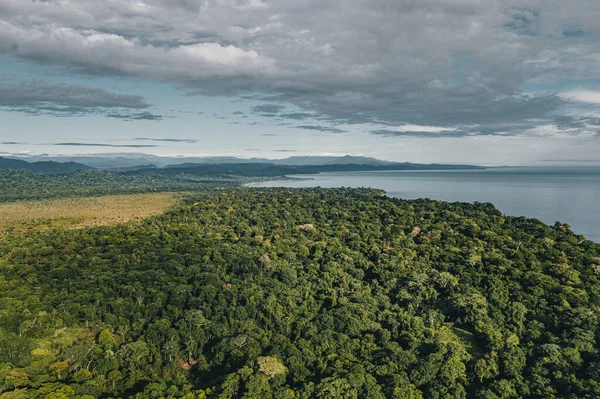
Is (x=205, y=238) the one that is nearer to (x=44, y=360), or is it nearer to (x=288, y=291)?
(x=288, y=291)

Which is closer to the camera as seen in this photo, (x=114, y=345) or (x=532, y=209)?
(x=114, y=345)

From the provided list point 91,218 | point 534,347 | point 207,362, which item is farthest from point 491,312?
point 91,218

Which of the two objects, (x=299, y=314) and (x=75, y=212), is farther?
(x=75, y=212)

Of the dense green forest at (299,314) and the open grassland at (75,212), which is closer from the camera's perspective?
the dense green forest at (299,314)

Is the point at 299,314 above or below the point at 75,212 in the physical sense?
below

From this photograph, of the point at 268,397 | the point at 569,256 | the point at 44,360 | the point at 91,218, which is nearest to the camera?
the point at 268,397
